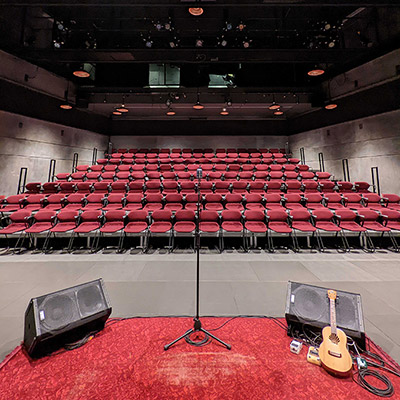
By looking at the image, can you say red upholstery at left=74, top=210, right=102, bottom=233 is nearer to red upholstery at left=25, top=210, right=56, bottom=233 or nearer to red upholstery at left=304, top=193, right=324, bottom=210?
red upholstery at left=25, top=210, right=56, bottom=233

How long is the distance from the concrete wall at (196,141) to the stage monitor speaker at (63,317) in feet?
30.4

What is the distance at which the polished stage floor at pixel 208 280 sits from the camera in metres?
1.96

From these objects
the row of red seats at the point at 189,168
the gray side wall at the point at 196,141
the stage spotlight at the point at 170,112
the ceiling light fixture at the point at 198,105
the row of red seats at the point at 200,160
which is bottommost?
the row of red seats at the point at 189,168

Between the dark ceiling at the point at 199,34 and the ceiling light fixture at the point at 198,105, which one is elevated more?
the dark ceiling at the point at 199,34

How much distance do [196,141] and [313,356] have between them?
9884mm

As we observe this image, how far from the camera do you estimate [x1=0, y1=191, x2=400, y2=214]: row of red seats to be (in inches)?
190

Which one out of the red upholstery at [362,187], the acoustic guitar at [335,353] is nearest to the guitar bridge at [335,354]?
the acoustic guitar at [335,353]

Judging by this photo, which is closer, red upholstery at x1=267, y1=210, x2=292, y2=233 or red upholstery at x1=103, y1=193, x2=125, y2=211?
red upholstery at x1=267, y1=210, x2=292, y2=233

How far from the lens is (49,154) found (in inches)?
297

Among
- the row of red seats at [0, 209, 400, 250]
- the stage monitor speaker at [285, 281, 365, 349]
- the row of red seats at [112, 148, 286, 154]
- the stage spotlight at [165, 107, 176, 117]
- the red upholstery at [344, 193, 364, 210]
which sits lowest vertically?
the stage monitor speaker at [285, 281, 365, 349]

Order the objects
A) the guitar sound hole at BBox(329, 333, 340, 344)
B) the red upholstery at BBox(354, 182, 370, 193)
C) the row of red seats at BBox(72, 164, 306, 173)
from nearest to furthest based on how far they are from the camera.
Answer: the guitar sound hole at BBox(329, 333, 340, 344), the red upholstery at BBox(354, 182, 370, 193), the row of red seats at BBox(72, 164, 306, 173)

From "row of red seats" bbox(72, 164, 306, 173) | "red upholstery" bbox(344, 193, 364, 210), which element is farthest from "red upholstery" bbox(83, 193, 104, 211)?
"red upholstery" bbox(344, 193, 364, 210)

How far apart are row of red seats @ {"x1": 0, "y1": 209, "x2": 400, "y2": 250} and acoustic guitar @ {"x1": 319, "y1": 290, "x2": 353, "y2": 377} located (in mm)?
2474

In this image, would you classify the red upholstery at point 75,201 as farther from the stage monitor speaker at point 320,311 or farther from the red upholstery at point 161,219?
the stage monitor speaker at point 320,311
